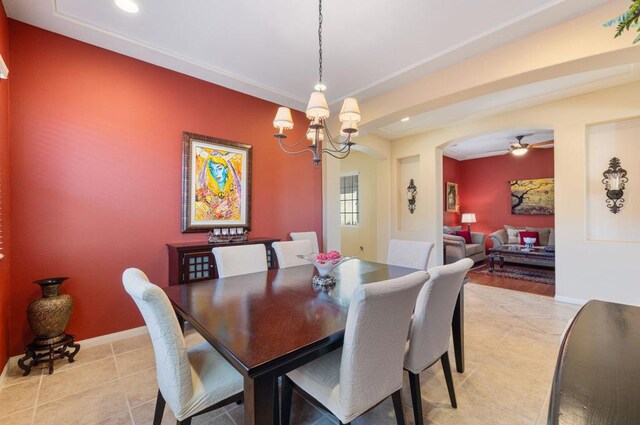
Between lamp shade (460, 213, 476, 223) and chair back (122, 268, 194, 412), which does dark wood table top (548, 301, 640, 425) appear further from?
lamp shade (460, 213, 476, 223)

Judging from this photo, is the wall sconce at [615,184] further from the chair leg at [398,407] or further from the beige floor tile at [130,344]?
the beige floor tile at [130,344]

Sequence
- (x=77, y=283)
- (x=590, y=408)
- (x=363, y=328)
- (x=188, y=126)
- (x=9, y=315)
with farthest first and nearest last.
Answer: (x=188, y=126)
(x=77, y=283)
(x=9, y=315)
(x=363, y=328)
(x=590, y=408)

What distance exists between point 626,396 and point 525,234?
6883 millimetres

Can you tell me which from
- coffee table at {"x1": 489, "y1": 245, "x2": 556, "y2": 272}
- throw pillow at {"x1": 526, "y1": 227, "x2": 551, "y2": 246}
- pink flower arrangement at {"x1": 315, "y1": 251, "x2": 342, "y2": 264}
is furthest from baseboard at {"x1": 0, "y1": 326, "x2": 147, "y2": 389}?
throw pillow at {"x1": 526, "y1": 227, "x2": 551, "y2": 246}

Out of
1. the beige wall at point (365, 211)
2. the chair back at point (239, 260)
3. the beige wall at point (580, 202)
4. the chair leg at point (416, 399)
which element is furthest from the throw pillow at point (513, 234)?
the chair back at point (239, 260)

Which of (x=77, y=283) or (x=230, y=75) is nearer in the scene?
(x=77, y=283)

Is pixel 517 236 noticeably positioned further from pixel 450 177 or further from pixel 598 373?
pixel 598 373

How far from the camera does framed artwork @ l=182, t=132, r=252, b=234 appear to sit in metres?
3.11

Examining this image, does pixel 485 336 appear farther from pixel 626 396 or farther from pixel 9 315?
pixel 9 315

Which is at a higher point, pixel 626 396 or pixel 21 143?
pixel 21 143

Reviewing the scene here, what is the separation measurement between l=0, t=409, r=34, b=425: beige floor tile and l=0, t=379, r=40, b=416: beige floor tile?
42 millimetres

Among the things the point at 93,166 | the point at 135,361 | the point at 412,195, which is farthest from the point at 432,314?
the point at 412,195

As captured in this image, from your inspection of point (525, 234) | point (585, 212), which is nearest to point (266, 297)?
point (585, 212)

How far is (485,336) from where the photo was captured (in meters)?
2.78
